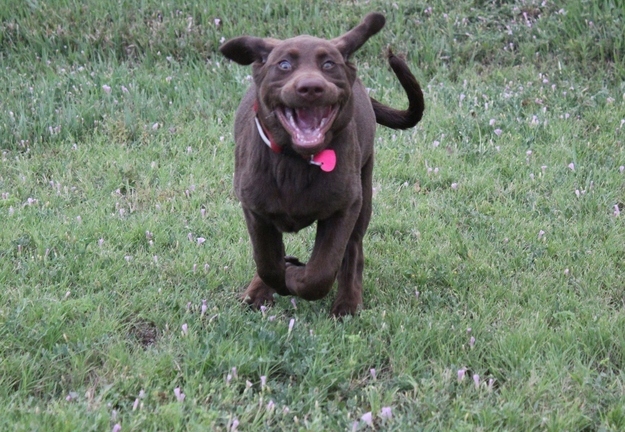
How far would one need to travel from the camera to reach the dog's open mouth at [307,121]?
4.09 metres

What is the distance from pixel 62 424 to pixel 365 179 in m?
2.23

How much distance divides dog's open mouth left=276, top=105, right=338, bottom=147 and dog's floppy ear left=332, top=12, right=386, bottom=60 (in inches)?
16.3

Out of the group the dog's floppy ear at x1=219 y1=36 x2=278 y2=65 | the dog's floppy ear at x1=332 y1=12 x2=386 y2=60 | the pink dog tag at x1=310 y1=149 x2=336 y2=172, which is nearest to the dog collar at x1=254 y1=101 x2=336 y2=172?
the pink dog tag at x1=310 y1=149 x2=336 y2=172

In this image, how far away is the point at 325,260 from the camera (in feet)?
14.5

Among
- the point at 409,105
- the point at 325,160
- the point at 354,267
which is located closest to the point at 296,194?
the point at 325,160

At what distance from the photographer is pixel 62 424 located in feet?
11.3

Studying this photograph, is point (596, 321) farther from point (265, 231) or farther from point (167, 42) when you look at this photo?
point (167, 42)

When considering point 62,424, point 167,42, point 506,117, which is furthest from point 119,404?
point 167,42

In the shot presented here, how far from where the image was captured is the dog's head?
13.0 ft

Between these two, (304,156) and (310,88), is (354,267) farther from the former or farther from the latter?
(310,88)

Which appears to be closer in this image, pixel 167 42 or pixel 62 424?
pixel 62 424

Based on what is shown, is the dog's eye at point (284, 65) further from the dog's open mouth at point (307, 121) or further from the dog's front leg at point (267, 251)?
the dog's front leg at point (267, 251)

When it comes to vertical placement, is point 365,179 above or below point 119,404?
above

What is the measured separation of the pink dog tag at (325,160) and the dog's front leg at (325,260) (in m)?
0.35
